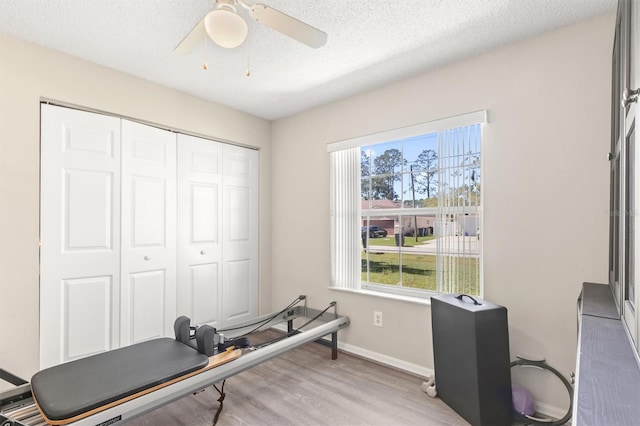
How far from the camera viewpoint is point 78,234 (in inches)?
99.6

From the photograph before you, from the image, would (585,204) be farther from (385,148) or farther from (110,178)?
(110,178)

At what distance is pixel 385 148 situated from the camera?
10.3 feet

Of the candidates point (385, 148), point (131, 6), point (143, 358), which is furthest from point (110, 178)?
point (385, 148)

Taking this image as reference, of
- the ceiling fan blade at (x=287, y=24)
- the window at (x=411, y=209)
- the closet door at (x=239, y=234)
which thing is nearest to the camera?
the ceiling fan blade at (x=287, y=24)

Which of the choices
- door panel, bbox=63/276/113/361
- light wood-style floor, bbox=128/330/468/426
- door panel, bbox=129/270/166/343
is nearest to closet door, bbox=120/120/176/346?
door panel, bbox=129/270/166/343

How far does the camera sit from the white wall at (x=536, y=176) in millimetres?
2004

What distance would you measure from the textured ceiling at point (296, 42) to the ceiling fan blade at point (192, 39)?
23 cm

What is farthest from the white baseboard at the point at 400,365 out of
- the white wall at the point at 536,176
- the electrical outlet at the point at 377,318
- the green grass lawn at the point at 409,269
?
the green grass lawn at the point at 409,269

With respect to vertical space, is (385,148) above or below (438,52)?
below

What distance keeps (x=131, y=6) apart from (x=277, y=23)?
977 mm

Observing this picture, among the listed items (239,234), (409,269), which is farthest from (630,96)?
(239,234)

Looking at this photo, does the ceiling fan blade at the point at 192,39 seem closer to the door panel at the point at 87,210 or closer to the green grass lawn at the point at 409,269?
the door panel at the point at 87,210

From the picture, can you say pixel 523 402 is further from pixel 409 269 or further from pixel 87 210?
pixel 87 210

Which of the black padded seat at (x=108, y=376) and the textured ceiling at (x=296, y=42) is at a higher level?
the textured ceiling at (x=296, y=42)
